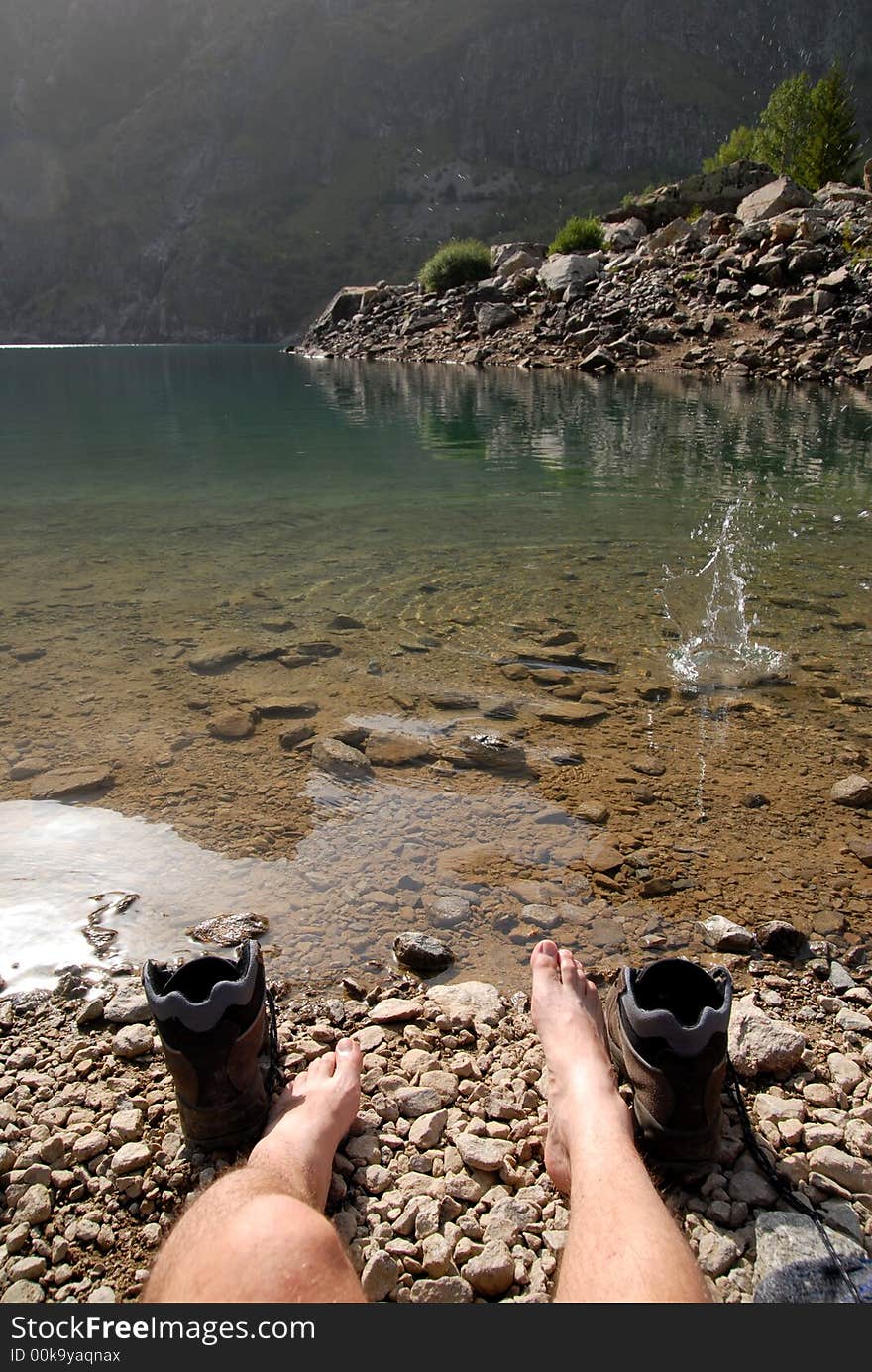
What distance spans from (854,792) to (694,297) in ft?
94.8

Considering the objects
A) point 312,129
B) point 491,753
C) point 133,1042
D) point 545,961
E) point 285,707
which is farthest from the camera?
point 312,129

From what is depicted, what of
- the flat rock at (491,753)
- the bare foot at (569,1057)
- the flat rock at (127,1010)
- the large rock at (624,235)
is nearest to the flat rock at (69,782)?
the flat rock at (127,1010)

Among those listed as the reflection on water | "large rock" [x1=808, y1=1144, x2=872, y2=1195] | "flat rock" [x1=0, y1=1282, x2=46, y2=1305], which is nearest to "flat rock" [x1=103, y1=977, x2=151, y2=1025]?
the reflection on water

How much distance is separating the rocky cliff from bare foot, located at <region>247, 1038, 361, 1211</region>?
4883 inches

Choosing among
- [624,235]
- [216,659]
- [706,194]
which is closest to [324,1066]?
[216,659]

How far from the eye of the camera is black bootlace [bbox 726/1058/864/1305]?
1710mm

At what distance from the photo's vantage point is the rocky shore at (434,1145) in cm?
181

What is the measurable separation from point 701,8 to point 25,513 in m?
191

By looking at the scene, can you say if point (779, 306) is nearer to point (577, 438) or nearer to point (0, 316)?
point (577, 438)

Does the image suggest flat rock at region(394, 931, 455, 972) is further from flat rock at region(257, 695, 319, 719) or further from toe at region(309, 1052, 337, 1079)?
flat rock at region(257, 695, 319, 719)

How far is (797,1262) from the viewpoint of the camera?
1751 millimetres

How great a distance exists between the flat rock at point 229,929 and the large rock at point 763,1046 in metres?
1.67

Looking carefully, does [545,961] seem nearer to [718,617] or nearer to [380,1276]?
[380,1276]

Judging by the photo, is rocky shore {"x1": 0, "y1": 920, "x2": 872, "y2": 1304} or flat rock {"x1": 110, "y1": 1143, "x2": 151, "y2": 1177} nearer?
rocky shore {"x1": 0, "y1": 920, "x2": 872, "y2": 1304}
